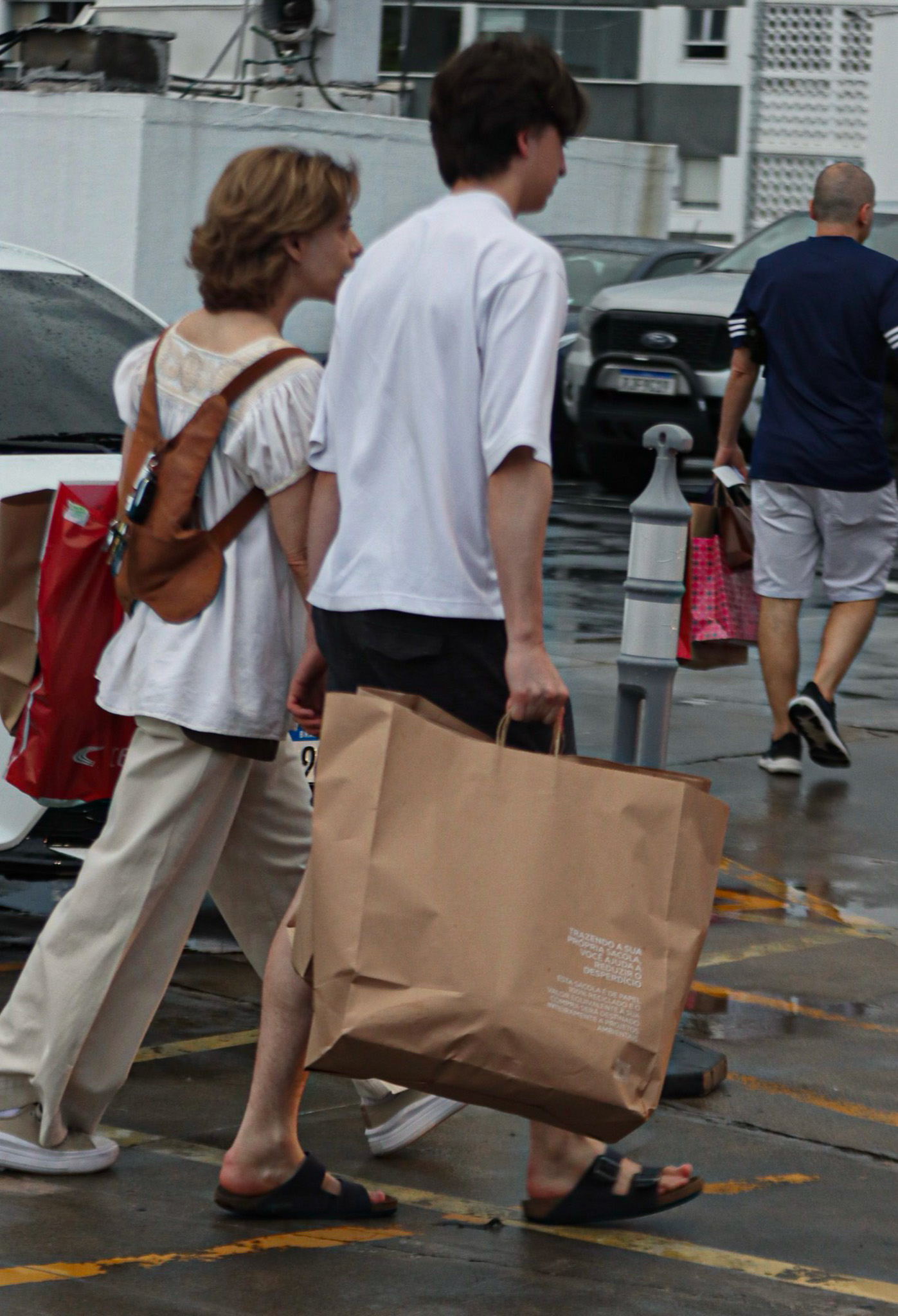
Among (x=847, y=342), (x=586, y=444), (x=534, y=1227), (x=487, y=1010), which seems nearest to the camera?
(x=487, y=1010)

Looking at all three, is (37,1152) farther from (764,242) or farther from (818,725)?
(764,242)

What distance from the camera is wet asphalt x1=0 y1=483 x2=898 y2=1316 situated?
11.6ft

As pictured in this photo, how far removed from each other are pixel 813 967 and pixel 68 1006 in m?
2.34

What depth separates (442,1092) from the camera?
11.3 ft

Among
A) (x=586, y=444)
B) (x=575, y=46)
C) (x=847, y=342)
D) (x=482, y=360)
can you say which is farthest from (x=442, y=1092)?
(x=575, y=46)

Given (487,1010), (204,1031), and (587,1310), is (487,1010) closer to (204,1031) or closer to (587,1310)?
(587,1310)

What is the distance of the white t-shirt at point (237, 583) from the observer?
3.88 metres

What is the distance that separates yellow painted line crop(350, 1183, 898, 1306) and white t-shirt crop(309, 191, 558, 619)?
1.07 m

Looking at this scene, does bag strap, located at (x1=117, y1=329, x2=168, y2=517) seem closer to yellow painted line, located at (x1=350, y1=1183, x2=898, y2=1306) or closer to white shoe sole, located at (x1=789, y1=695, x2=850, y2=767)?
yellow painted line, located at (x1=350, y1=1183, x2=898, y2=1306)

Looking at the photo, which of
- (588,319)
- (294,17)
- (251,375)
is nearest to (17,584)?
(251,375)

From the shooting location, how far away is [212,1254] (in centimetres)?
367

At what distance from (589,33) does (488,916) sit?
156 ft

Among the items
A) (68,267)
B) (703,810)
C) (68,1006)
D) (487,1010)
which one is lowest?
(68,1006)

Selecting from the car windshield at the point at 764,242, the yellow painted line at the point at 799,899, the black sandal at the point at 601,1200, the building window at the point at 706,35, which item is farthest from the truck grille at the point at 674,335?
the building window at the point at 706,35
